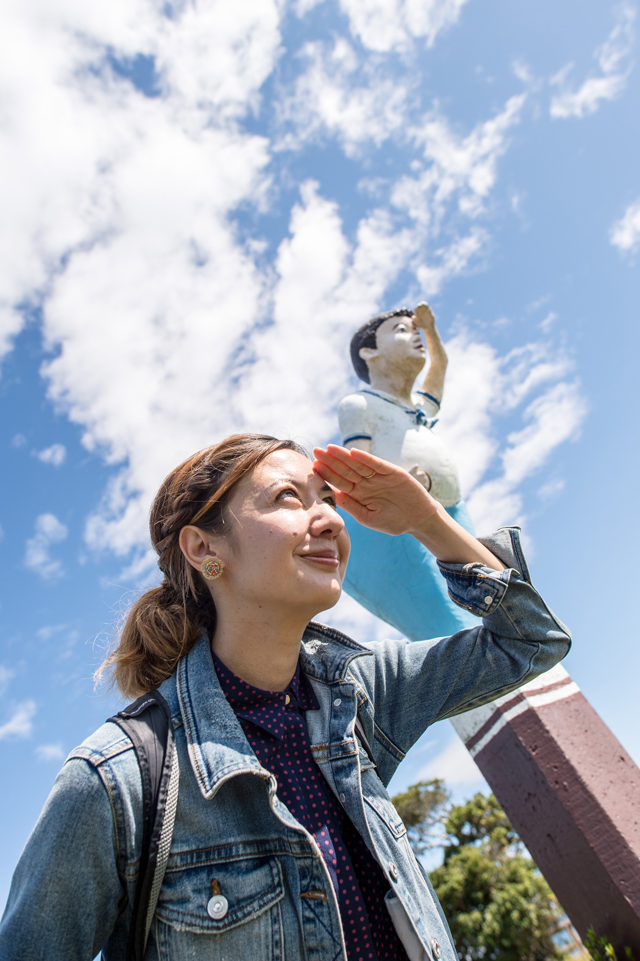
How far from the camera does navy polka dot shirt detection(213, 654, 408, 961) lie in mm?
1272

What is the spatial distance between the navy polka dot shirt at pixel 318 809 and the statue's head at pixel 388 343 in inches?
126

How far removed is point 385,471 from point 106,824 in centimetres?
124

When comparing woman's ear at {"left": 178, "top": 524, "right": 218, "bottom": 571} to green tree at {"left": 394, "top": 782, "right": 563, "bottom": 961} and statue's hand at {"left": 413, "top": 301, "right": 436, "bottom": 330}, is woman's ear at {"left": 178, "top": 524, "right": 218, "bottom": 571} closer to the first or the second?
statue's hand at {"left": 413, "top": 301, "right": 436, "bottom": 330}

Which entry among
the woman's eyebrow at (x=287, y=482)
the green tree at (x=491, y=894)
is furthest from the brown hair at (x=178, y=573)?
the green tree at (x=491, y=894)

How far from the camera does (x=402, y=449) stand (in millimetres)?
3871

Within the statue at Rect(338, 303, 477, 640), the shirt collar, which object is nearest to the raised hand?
the shirt collar

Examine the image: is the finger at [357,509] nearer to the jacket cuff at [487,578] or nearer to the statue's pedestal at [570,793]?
the jacket cuff at [487,578]

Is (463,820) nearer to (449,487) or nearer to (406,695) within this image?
(449,487)

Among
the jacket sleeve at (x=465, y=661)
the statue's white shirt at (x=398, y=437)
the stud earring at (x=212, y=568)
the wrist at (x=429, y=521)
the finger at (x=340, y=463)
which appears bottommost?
the jacket sleeve at (x=465, y=661)

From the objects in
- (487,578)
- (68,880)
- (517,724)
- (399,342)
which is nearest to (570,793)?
(517,724)

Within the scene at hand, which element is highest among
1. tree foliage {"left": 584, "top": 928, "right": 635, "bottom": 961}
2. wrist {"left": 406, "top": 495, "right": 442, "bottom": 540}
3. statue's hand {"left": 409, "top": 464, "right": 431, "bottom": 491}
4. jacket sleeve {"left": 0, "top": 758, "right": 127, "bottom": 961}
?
statue's hand {"left": 409, "top": 464, "right": 431, "bottom": 491}

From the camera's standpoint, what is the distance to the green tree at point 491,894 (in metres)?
9.89

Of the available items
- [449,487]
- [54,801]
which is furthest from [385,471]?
[449,487]

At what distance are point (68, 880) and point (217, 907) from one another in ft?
0.95
